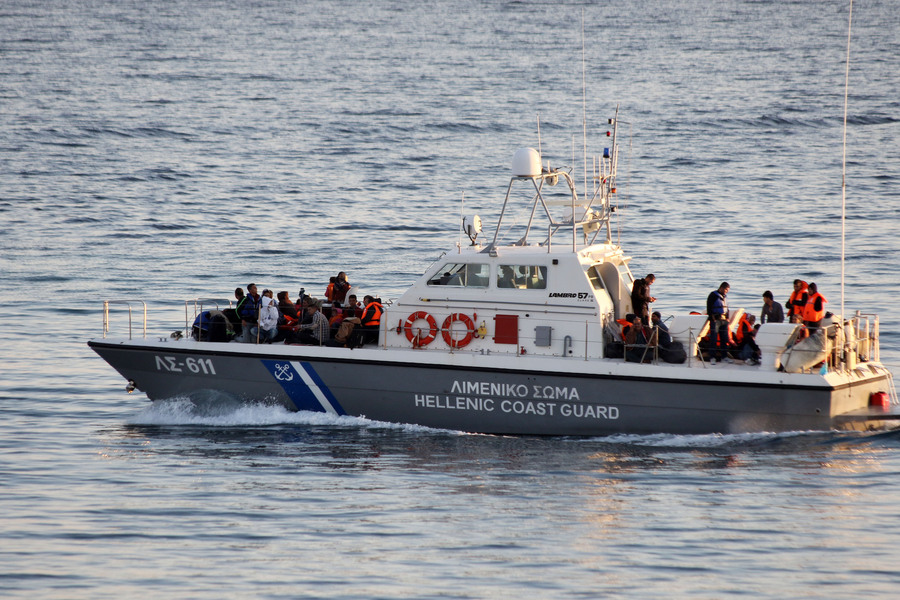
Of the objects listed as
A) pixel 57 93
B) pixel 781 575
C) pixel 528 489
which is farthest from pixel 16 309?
pixel 57 93

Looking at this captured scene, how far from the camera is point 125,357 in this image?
1630cm

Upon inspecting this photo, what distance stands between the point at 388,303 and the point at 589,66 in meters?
47.6

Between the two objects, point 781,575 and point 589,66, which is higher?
point 589,66

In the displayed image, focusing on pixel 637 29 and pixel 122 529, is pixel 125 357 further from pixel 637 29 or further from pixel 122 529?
pixel 637 29

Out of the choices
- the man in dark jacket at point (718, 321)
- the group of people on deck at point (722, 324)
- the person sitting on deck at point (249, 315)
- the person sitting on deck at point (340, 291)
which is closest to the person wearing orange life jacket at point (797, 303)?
the group of people on deck at point (722, 324)

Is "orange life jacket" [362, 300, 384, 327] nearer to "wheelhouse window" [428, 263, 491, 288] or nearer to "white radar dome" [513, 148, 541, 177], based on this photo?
"wheelhouse window" [428, 263, 491, 288]

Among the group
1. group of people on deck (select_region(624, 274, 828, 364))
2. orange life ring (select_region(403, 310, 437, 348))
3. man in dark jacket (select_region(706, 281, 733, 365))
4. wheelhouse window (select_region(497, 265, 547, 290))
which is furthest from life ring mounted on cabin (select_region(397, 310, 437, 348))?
Answer: man in dark jacket (select_region(706, 281, 733, 365))

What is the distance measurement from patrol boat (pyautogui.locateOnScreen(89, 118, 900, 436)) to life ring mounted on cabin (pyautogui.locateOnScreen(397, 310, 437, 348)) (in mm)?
16

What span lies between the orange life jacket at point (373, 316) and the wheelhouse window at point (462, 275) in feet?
2.76

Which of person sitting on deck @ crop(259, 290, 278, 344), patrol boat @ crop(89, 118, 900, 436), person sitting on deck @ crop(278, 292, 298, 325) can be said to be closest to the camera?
patrol boat @ crop(89, 118, 900, 436)

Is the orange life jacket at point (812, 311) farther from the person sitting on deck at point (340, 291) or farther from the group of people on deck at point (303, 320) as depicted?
the person sitting on deck at point (340, 291)

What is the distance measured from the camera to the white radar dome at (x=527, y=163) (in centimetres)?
1513

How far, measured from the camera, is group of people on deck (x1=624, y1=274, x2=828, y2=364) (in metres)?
14.5

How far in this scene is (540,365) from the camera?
47.8ft
